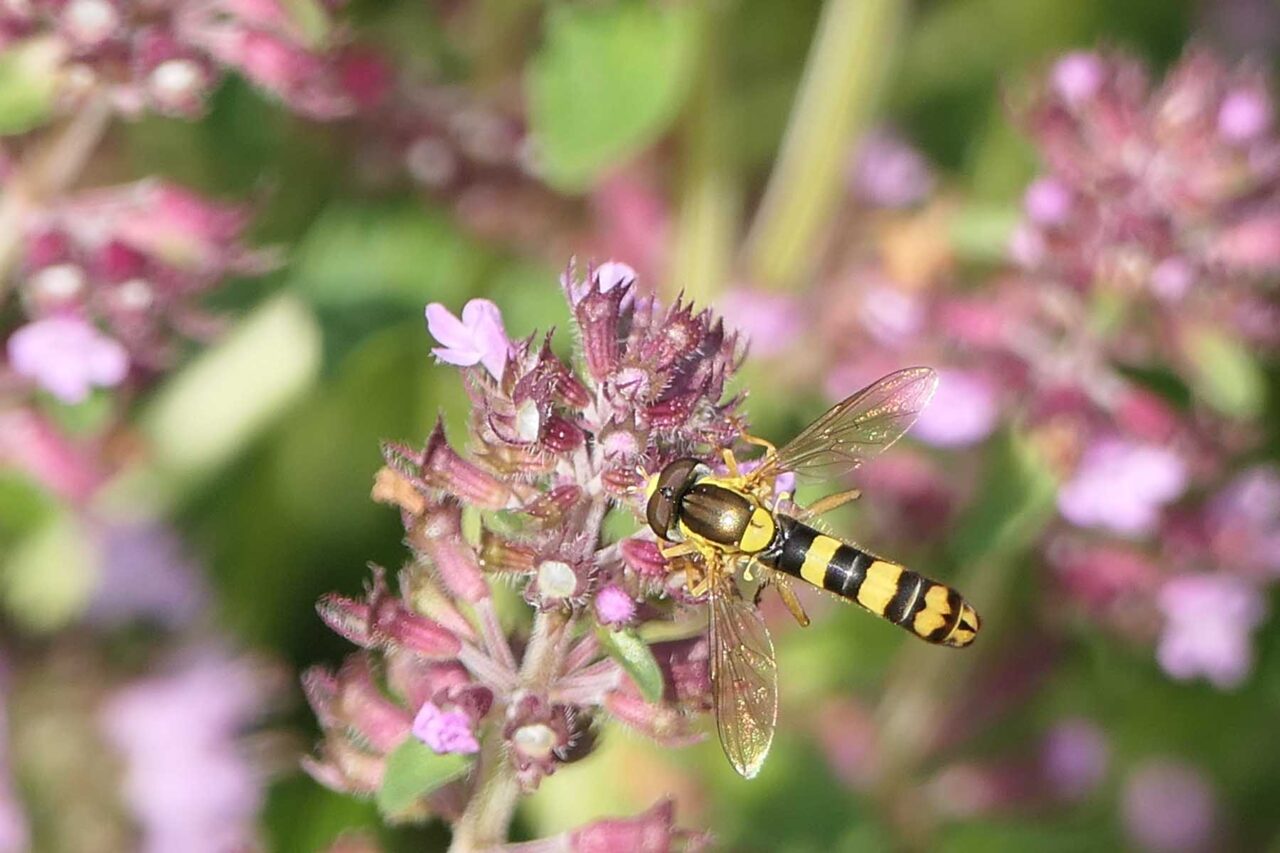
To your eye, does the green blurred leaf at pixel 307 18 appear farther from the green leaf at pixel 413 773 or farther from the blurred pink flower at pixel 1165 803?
the blurred pink flower at pixel 1165 803

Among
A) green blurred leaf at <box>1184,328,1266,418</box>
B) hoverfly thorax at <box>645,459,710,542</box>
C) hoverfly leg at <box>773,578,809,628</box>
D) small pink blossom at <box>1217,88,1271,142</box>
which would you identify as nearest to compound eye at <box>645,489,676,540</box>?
hoverfly thorax at <box>645,459,710,542</box>

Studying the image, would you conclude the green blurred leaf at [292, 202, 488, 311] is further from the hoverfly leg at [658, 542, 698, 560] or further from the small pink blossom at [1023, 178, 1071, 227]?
the hoverfly leg at [658, 542, 698, 560]

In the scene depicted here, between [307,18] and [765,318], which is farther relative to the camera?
[765,318]

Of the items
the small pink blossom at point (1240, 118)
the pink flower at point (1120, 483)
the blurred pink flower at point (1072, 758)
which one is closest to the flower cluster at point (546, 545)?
the pink flower at point (1120, 483)

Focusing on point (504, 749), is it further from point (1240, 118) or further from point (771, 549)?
point (1240, 118)

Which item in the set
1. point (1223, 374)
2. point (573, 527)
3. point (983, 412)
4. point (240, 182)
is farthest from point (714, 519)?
point (240, 182)

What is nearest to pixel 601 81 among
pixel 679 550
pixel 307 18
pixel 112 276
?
pixel 307 18
